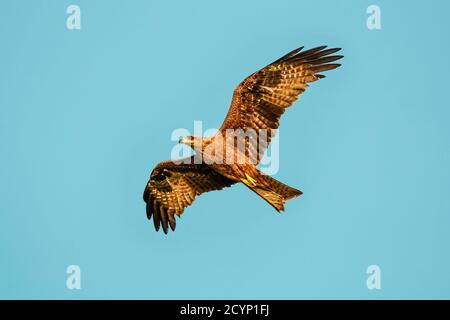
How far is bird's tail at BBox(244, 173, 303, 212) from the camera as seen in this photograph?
568 inches

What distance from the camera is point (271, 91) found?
1516 cm

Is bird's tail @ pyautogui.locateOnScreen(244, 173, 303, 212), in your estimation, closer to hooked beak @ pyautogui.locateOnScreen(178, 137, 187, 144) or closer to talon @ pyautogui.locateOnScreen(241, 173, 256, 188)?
talon @ pyautogui.locateOnScreen(241, 173, 256, 188)

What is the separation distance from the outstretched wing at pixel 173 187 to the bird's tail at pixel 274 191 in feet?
4.71

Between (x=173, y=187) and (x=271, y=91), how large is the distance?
2.78 metres

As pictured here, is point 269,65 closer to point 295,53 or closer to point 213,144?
point 295,53

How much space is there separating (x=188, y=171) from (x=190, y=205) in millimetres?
720

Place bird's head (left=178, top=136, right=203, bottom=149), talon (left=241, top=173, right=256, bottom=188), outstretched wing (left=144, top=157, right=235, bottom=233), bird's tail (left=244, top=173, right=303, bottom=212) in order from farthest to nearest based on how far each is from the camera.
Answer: outstretched wing (left=144, top=157, right=235, bottom=233)
talon (left=241, top=173, right=256, bottom=188)
bird's head (left=178, top=136, right=203, bottom=149)
bird's tail (left=244, top=173, right=303, bottom=212)

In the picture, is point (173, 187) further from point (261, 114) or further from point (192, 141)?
point (261, 114)

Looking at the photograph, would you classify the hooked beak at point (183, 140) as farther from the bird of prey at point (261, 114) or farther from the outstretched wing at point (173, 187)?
the outstretched wing at point (173, 187)

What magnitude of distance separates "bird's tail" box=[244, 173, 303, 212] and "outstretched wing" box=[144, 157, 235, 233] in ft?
4.71

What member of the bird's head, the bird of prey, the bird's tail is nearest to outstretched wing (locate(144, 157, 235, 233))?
the bird of prey
